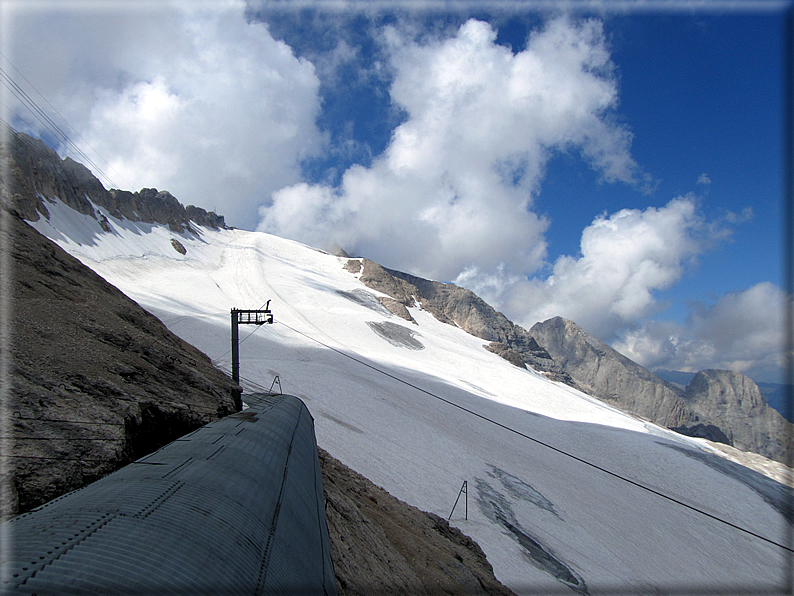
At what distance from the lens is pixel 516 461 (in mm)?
20203

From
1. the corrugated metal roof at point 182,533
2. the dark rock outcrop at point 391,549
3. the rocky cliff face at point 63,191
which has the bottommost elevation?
the dark rock outcrop at point 391,549

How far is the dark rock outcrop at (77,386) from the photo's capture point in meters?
3.93

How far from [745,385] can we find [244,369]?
220084 mm

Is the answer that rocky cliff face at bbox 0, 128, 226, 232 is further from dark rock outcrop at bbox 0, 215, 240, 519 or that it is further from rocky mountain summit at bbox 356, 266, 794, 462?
rocky mountain summit at bbox 356, 266, 794, 462

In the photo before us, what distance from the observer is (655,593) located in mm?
12984

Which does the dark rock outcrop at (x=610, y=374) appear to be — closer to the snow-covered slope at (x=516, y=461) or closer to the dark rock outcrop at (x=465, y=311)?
the dark rock outcrop at (x=465, y=311)

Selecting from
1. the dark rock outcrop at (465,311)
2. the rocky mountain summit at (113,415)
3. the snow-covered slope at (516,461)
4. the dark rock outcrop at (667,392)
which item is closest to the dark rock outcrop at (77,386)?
the rocky mountain summit at (113,415)

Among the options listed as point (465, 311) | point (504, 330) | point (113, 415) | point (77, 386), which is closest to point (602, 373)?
point (504, 330)

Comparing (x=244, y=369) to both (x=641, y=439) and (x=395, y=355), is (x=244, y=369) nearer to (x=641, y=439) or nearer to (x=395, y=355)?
(x=395, y=355)

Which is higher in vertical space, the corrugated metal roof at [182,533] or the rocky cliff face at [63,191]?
the rocky cliff face at [63,191]

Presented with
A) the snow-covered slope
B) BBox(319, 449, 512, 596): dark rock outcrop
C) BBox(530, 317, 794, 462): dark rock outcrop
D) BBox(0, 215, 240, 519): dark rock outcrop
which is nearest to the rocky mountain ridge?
BBox(530, 317, 794, 462): dark rock outcrop

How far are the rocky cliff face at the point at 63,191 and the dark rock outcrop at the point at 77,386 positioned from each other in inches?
1416

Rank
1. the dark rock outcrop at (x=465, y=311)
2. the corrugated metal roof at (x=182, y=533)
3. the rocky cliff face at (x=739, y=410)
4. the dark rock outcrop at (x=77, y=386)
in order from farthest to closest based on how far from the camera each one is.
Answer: the rocky cliff face at (x=739, y=410), the dark rock outcrop at (x=465, y=311), the dark rock outcrop at (x=77, y=386), the corrugated metal roof at (x=182, y=533)

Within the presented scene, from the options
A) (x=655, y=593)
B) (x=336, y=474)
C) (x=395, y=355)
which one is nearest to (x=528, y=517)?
(x=655, y=593)
